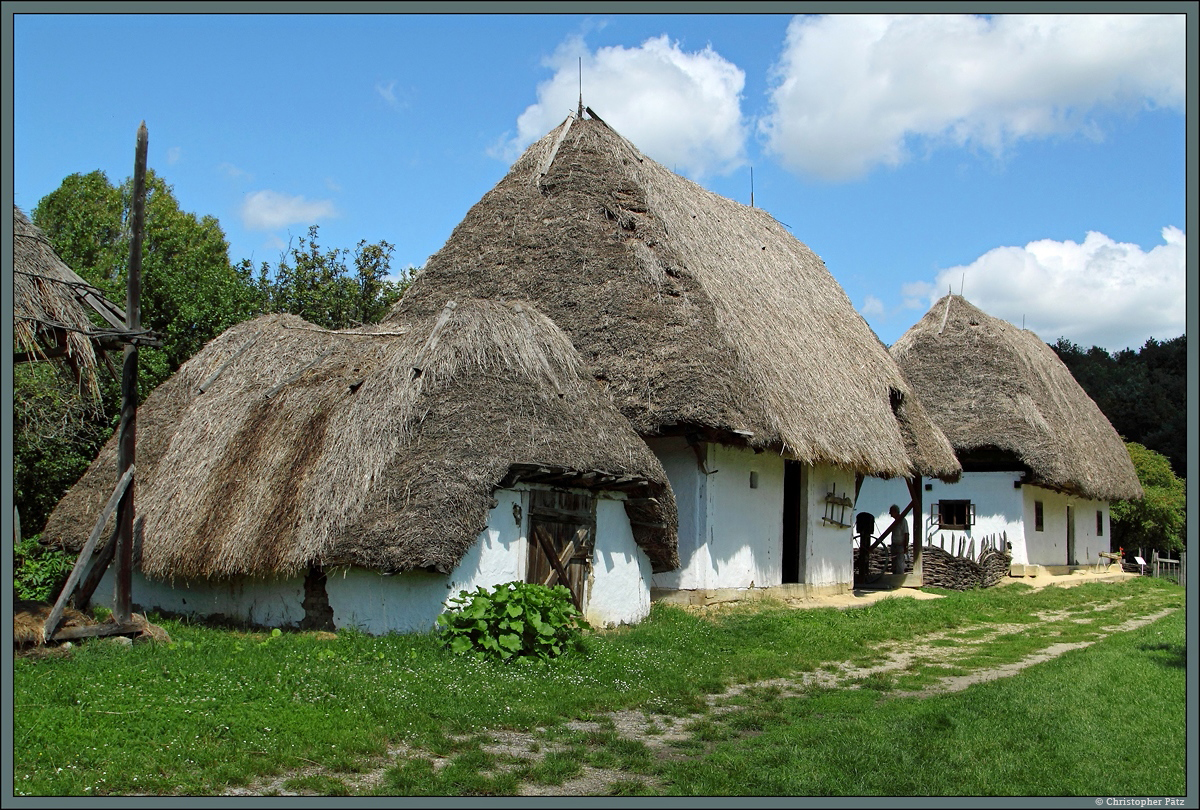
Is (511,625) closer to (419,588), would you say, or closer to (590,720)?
(419,588)

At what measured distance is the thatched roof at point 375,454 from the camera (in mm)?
10922

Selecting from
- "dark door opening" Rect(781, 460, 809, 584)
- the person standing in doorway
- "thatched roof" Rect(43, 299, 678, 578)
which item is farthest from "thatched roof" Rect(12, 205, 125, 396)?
the person standing in doorway

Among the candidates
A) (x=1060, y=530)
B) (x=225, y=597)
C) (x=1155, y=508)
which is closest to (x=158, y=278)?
(x=225, y=597)

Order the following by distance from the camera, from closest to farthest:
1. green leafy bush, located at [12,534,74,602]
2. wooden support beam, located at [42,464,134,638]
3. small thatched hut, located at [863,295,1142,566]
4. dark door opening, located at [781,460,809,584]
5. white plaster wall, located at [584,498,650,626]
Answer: wooden support beam, located at [42,464,134,638] < white plaster wall, located at [584,498,650,626] < green leafy bush, located at [12,534,74,602] < dark door opening, located at [781,460,809,584] < small thatched hut, located at [863,295,1142,566]

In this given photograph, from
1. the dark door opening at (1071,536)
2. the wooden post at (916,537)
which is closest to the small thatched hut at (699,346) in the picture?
the wooden post at (916,537)

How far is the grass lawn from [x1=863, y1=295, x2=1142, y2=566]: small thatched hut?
1465cm

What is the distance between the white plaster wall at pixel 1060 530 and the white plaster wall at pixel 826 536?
9.83 m

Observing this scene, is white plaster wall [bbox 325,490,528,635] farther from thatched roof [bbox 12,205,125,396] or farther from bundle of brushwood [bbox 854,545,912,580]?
bundle of brushwood [bbox 854,545,912,580]

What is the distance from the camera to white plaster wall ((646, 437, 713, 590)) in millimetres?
14984

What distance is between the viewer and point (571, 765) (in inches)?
261

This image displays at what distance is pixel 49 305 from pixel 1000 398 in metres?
23.5

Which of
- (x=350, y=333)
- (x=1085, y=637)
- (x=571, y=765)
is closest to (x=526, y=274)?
(x=350, y=333)

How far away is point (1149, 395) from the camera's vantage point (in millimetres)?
47781

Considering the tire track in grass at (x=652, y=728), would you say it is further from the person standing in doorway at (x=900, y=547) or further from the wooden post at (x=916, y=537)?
the person standing in doorway at (x=900, y=547)
